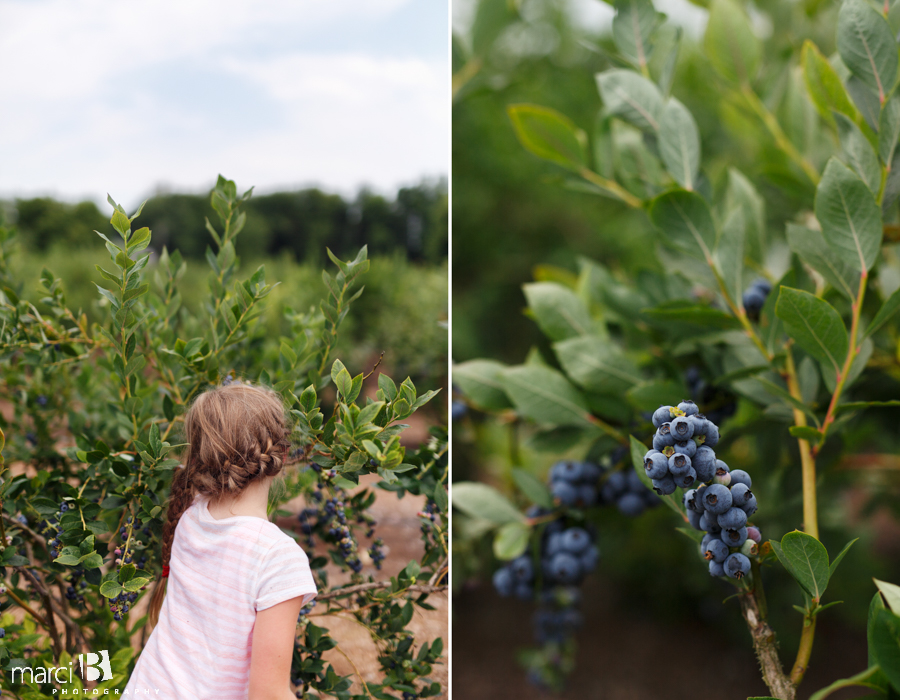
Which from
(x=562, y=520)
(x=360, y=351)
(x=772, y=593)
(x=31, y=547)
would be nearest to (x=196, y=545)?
(x=31, y=547)

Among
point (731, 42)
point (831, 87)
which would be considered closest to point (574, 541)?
point (831, 87)

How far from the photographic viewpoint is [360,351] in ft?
12.9

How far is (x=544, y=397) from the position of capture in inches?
34.9

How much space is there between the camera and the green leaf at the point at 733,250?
77 centimetres

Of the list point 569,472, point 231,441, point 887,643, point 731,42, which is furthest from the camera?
point 731,42

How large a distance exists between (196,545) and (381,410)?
0.27m

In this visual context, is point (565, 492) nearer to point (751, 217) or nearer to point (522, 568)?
point (522, 568)

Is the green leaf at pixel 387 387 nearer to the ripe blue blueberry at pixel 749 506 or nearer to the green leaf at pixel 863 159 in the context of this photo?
the ripe blue blueberry at pixel 749 506

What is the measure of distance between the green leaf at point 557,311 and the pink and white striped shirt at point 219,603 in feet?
1.66

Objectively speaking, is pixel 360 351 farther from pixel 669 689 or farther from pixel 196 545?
pixel 196 545

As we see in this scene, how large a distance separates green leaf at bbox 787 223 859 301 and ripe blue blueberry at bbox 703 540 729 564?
36 centimetres

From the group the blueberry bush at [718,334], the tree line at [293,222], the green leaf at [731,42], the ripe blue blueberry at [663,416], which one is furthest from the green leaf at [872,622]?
the tree line at [293,222]

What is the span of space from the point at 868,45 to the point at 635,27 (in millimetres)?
301

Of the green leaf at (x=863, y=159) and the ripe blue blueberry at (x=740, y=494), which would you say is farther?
the green leaf at (x=863, y=159)
